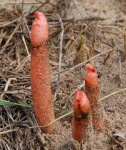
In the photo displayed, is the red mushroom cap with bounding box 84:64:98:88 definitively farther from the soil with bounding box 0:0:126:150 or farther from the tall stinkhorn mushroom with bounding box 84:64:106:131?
the soil with bounding box 0:0:126:150

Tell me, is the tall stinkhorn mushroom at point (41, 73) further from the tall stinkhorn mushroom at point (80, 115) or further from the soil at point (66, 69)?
the tall stinkhorn mushroom at point (80, 115)

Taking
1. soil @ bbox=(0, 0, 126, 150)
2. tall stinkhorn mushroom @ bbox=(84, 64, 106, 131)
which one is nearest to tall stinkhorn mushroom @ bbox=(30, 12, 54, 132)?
soil @ bbox=(0, 0, 126, 150)

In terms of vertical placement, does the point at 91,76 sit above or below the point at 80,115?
above

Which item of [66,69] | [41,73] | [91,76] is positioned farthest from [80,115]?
[66,69]

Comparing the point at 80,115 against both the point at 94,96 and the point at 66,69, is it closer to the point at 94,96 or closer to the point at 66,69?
the point at 94,96

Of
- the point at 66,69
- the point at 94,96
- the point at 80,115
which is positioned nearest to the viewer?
the point at 80,115

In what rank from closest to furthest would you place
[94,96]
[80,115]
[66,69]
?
[80,115] → [94,96] → [66,69]
